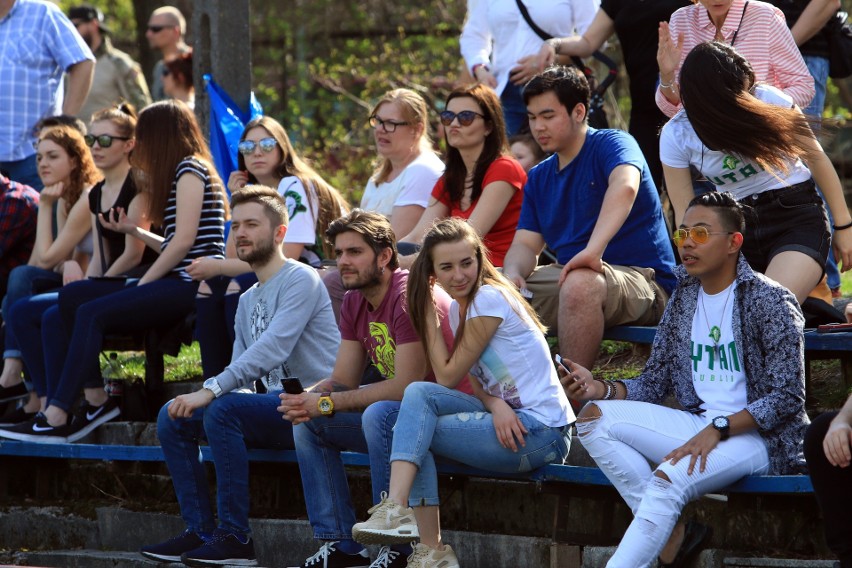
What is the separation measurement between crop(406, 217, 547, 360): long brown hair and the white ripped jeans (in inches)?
22.1

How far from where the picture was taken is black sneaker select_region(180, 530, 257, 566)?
5.41m

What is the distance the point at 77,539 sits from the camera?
21.8 feet

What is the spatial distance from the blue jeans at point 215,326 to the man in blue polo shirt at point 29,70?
2711mm

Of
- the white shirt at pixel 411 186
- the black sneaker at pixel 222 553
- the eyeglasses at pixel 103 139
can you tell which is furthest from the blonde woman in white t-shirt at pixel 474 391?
the eyeglasses at pixel 103 139

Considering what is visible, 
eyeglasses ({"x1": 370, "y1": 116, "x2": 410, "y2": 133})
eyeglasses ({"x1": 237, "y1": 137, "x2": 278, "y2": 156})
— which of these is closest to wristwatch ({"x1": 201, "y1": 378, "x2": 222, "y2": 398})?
eyeglasses ({"x1": 237, "y1": 137, "x2": 278, "y2": 156})

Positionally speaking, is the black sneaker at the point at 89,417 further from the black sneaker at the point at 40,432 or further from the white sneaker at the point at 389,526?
the white sneaker at the point at 389,526

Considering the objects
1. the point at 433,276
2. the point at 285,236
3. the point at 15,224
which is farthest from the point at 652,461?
the point at 15,224

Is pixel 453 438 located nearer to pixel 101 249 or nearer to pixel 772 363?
pixel 772 363

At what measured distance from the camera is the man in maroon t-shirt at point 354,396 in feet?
17.2

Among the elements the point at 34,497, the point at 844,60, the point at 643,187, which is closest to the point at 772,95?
the point at 643,187

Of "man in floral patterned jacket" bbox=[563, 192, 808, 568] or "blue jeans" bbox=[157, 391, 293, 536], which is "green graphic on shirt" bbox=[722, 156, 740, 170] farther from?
"blue jeans" bbox=[157, 391, 293, 536]

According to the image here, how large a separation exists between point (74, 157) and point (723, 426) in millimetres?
A: 4541

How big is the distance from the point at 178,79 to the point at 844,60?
14.5 feet

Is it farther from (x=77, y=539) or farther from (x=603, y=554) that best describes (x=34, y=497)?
(x=603, y=554)
